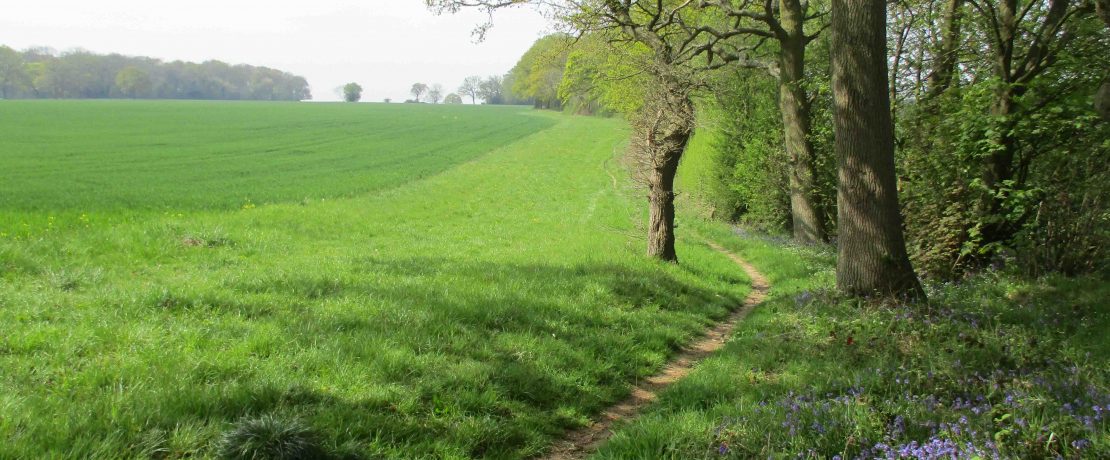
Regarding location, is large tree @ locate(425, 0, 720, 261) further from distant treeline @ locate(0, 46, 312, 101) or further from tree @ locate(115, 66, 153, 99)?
tree @ locate(115, 66, 153, 99)

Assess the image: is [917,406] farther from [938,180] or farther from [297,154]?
[297,154]

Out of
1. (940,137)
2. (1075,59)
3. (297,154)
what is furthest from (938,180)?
(297,154)

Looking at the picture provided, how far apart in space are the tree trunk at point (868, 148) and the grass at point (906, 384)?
1.67 ft

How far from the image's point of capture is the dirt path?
504cm

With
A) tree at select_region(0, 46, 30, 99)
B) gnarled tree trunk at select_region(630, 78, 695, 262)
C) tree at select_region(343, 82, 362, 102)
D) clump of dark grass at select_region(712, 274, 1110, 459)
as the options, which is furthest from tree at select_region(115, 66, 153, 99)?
clump of dark grass at select_region(712, 274, 1110, 459)

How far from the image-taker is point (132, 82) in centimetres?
13262

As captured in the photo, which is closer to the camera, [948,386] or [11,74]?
[948,386]

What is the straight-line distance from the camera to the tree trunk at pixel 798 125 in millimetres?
14992

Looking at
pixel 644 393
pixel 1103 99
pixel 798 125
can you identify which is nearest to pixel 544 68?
pixel 798 125

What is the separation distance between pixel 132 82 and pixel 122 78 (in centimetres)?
187

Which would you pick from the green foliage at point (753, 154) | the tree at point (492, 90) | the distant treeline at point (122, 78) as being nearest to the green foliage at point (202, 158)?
the green foliage at point (753, 154)

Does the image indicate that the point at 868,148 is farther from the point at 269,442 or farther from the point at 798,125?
the point at 798,125

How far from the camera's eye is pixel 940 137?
10609 millimetres

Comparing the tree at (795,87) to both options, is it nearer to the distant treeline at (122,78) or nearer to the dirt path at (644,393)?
the dirt path at (644,393)
